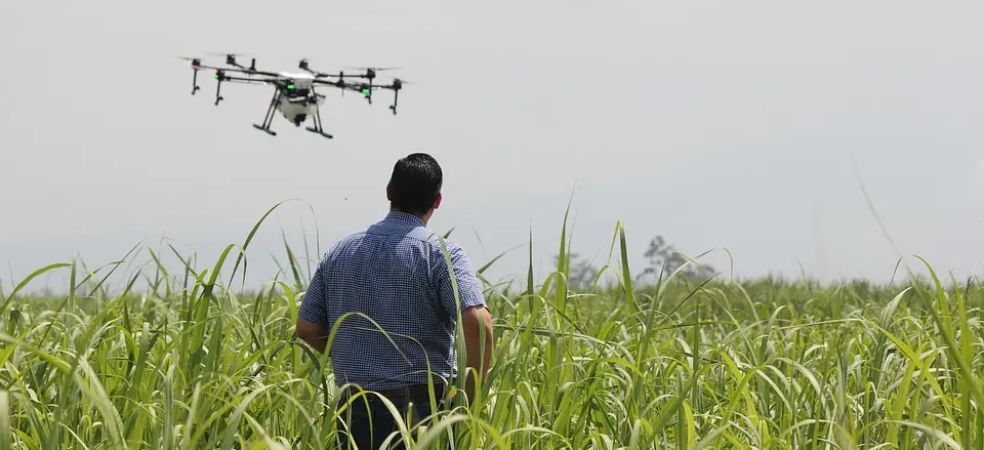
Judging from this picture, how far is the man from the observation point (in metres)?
3.85

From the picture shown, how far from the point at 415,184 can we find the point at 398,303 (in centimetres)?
44

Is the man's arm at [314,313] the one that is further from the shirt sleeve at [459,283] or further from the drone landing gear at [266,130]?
the drone landing gear at [266,130]

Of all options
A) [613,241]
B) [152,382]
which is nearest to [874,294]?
[613,241]

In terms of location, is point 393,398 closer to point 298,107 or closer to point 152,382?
point 152,382

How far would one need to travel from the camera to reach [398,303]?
3.89 m

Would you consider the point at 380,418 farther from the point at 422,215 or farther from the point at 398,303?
the point at 422,215

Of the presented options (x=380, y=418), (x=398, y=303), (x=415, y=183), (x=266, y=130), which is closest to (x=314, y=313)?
(x=398, y=303)

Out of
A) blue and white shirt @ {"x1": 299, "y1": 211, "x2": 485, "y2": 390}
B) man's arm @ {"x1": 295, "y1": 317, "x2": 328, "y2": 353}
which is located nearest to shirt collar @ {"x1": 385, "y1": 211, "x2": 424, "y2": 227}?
blue and white shirt @ {"x1": 299, "y1": 211, "x2": 485, "y2": 390}

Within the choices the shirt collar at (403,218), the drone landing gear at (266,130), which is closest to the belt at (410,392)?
the shirt collar at (403,218)

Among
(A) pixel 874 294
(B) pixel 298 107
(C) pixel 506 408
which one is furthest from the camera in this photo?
(B) pixel 298 107

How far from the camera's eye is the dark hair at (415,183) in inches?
158

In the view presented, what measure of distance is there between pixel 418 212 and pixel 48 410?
164 cm

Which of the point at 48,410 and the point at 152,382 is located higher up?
the point at 152,382

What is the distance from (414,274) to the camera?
391 cm
